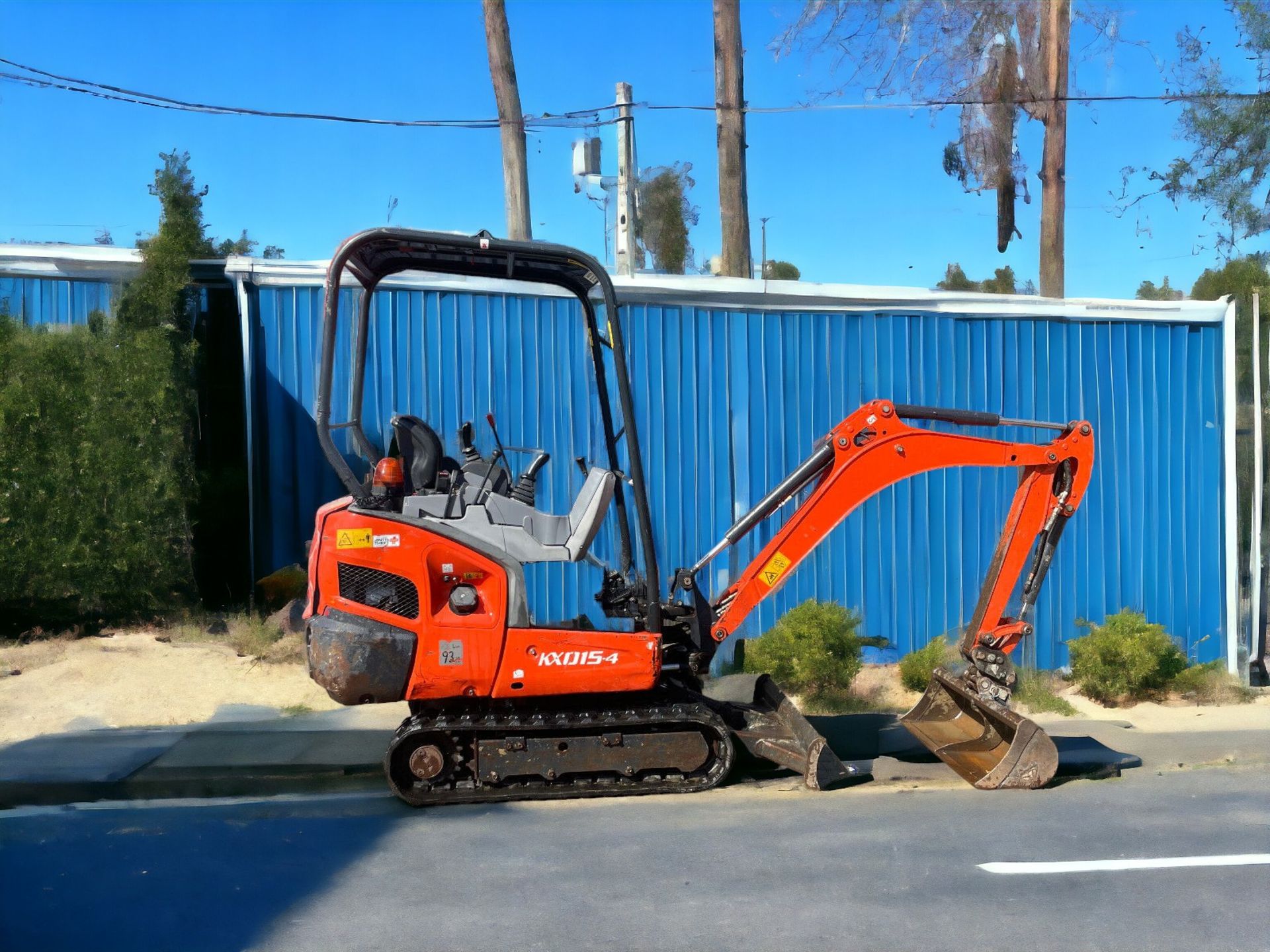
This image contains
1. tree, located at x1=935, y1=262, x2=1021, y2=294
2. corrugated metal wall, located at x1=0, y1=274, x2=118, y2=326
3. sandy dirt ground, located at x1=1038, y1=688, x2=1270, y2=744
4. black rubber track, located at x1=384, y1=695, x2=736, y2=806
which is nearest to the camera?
black rubber track, located at x1=384, y1=695, x2=736, y2=806

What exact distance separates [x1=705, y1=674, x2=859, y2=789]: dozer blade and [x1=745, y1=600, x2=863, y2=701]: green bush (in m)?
1.75

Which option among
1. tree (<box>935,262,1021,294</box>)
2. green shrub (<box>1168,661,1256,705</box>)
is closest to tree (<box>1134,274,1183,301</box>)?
tree (<box>935,262,1021,294</box>)

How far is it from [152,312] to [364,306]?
4.19 m

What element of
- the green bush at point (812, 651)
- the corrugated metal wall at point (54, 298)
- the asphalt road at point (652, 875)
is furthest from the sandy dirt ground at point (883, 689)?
the corrugated metal wall at point (54, 298)

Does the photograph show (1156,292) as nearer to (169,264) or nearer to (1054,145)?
(1054,145)

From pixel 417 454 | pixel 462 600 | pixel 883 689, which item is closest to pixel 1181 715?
pixel 883 689

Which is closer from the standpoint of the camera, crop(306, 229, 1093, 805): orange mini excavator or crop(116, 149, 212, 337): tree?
crop(306, 229, 1093, 805): orange mini excavator

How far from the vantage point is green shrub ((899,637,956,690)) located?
9734 millimetres

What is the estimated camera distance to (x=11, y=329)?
987 centimetres

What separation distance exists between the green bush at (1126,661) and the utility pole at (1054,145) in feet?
27.1

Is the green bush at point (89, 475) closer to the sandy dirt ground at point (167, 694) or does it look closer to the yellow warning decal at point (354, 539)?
the sandy dirt ground at point (167, 694)

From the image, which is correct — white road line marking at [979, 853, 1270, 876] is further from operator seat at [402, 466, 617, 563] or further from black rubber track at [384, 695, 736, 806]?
operator seat at [402, 466, 617, 563]

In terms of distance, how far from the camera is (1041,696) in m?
9.40

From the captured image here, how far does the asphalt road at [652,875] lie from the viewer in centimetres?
472
